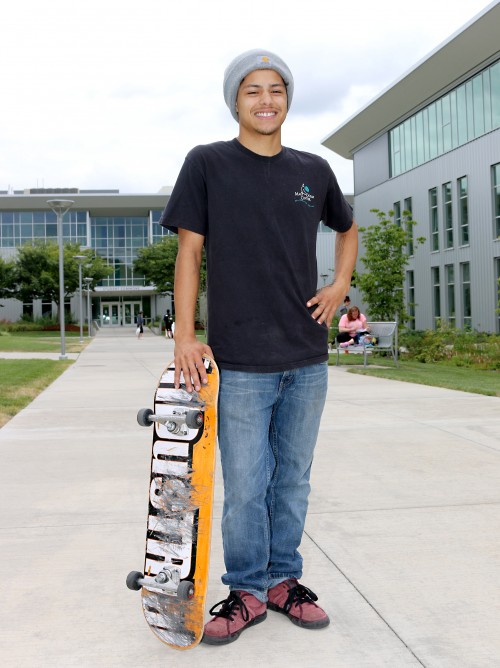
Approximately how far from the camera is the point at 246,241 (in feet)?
9.04

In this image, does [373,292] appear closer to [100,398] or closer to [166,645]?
[100,398]

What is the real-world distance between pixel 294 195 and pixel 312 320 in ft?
1.52

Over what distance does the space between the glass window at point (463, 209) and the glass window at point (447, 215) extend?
3.16ft

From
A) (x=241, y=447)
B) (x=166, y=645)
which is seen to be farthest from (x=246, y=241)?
(x=166, y=645)

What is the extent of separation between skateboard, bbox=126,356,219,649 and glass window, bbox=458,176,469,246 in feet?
110

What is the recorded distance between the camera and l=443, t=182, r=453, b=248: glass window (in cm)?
3622

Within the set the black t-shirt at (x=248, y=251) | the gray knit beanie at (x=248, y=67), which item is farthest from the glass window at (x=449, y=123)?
the black t-shirt at (x=248, y=251)

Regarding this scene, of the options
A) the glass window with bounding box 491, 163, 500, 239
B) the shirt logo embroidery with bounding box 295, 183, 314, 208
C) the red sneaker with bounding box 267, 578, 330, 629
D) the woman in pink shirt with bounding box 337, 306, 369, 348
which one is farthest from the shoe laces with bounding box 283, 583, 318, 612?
the glass window with bounding box 491, 163, 500, 239

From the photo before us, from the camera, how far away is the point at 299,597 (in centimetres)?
290

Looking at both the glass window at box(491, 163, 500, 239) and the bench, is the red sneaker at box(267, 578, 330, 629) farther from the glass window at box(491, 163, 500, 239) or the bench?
the glass window at box(491, 163, 500, 239)

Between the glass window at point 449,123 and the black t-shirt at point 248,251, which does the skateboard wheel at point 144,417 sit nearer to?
the black t-shirt at point 248,251

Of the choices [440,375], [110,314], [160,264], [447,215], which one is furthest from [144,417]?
[110,314]

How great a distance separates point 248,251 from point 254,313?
0.22 metres

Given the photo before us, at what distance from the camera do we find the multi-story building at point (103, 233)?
74.3 metres
